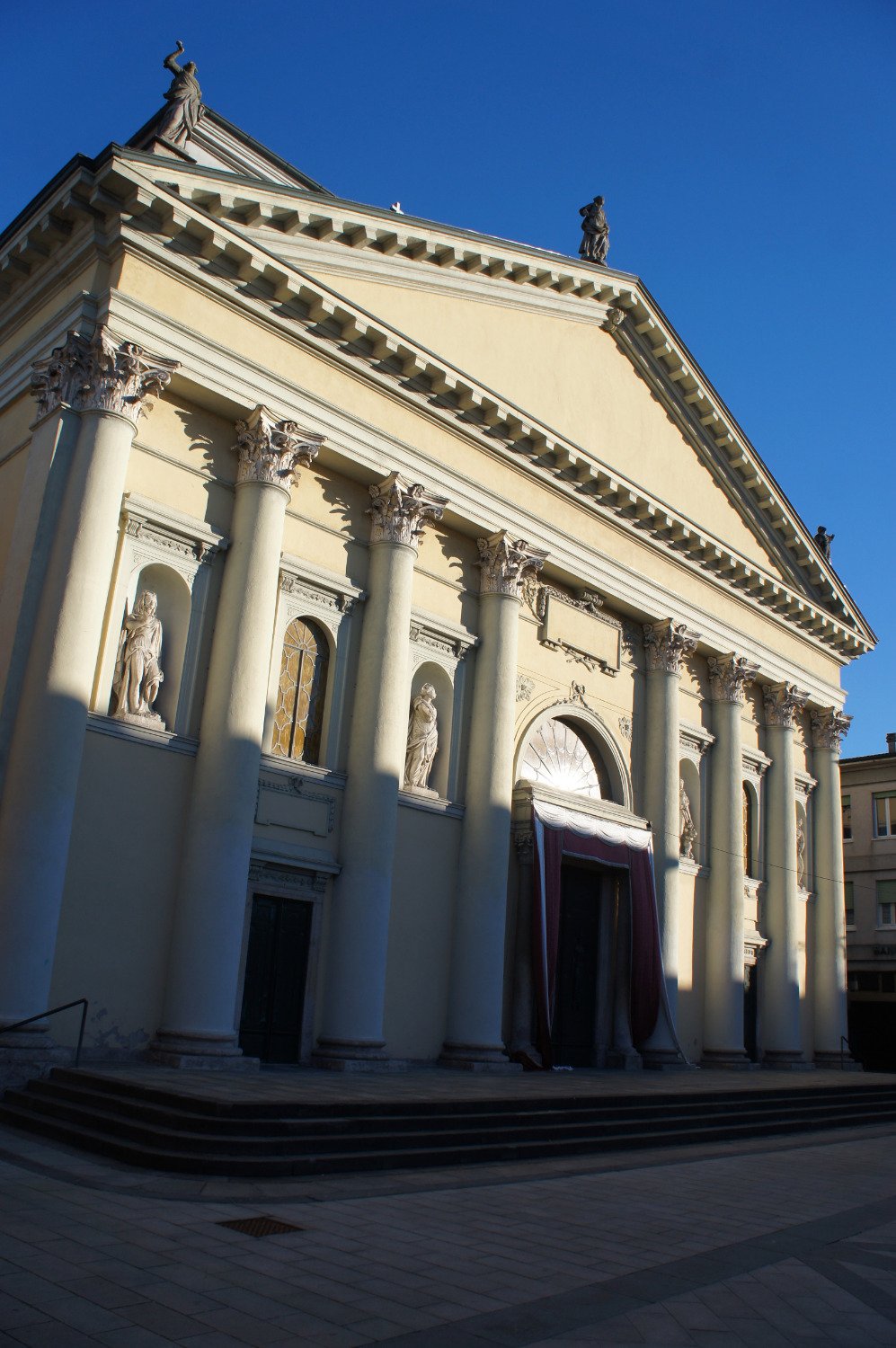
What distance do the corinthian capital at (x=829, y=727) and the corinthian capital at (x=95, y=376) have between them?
1935 cm

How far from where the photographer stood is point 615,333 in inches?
904

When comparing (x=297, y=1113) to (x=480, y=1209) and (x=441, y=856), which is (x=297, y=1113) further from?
(x=441, y=856)

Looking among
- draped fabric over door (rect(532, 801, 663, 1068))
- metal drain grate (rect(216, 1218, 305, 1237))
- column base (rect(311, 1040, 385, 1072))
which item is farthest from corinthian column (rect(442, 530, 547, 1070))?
metal drain grate (rect(216, 1218, 305, 1237))

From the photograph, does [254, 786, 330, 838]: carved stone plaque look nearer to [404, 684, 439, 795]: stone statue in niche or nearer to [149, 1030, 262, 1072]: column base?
[404, 684, 439, 795]: stone statue in niche

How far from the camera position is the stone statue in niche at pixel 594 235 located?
23000 mm

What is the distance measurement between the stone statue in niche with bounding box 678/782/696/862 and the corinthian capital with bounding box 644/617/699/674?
2.57 m

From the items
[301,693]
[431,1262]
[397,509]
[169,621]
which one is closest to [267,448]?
[397,509]

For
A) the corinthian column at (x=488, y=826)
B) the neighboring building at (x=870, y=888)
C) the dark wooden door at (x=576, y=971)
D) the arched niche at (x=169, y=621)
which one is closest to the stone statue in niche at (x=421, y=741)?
the corinthian column at (x=488, y=826)

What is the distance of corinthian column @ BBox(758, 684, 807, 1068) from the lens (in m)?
25.0

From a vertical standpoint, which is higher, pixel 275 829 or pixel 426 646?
pixel 426 646

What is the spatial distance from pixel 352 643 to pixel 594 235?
1106 centimetres

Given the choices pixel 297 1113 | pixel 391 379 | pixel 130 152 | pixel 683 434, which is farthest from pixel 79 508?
pixel 683 434

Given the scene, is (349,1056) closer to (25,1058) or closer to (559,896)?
(25,1058)

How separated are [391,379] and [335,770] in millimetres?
6125
